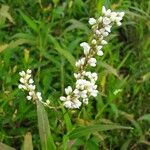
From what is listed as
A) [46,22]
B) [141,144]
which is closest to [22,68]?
[46,22]

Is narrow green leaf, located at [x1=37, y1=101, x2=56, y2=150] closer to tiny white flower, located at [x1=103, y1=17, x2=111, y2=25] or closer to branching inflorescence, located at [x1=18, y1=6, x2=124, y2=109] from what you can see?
branching inflorescence, located at [x1=18, y1=6, x2=124, y2=109]

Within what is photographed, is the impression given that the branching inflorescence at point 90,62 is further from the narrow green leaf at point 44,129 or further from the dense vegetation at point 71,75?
the dense vegetation at point 71,75

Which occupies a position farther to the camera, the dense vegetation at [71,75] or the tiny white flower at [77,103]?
the dense vegetation at [71,75]

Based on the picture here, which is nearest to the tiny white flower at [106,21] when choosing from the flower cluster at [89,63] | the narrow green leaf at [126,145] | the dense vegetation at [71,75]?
the flower cluster at [89,63]

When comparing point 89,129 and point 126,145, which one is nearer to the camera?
point 89,129

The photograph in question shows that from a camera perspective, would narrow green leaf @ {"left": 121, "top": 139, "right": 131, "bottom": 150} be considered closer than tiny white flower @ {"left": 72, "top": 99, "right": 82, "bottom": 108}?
No

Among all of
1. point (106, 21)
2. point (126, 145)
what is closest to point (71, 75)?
point (126, 145)

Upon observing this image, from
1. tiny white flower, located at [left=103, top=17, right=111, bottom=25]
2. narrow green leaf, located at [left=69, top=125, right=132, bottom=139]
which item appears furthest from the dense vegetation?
tiny white flower, located at [left=103, top=17, right=111, bottom=25]

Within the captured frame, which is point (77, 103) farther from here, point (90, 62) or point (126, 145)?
point (126, 145)

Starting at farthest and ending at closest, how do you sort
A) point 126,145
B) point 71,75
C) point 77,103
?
point 71,75 → point 126,145 → point 77,103
